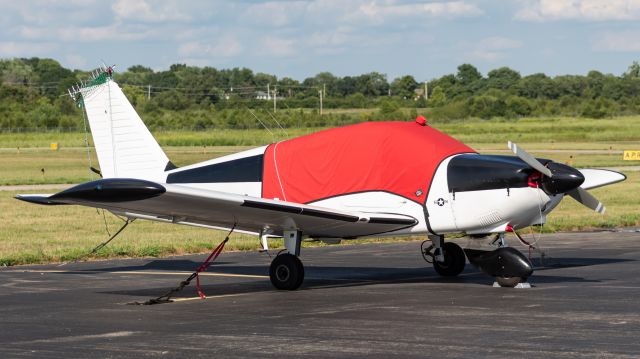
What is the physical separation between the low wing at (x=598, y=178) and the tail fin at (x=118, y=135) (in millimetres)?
6327

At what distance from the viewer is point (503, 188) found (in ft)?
Result: 44.6

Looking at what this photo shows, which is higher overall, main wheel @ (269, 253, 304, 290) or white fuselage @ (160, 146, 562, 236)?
white fuselage @ (160, 146, 562, 236)

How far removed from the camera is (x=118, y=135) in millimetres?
16281

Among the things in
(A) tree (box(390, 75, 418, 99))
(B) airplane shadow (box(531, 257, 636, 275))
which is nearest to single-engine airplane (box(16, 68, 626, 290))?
(B) airplane shadow (box(531, 257, 636, 275))

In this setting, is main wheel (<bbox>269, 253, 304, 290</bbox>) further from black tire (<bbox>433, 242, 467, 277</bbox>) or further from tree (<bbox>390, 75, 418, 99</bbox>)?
tree (<bbox>390, 75, 418, 99</bbox>)

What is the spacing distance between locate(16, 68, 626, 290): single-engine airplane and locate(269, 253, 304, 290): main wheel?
0.02 m

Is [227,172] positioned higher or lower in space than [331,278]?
higher

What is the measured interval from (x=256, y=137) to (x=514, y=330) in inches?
3115

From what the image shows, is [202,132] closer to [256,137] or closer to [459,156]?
[256,137]

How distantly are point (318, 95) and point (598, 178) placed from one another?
256ft

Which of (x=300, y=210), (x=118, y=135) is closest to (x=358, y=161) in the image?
(x=300, y=210)

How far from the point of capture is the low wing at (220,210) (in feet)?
40.0

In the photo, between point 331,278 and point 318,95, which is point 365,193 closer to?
point 331,278

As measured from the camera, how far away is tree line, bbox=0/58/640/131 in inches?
3521
